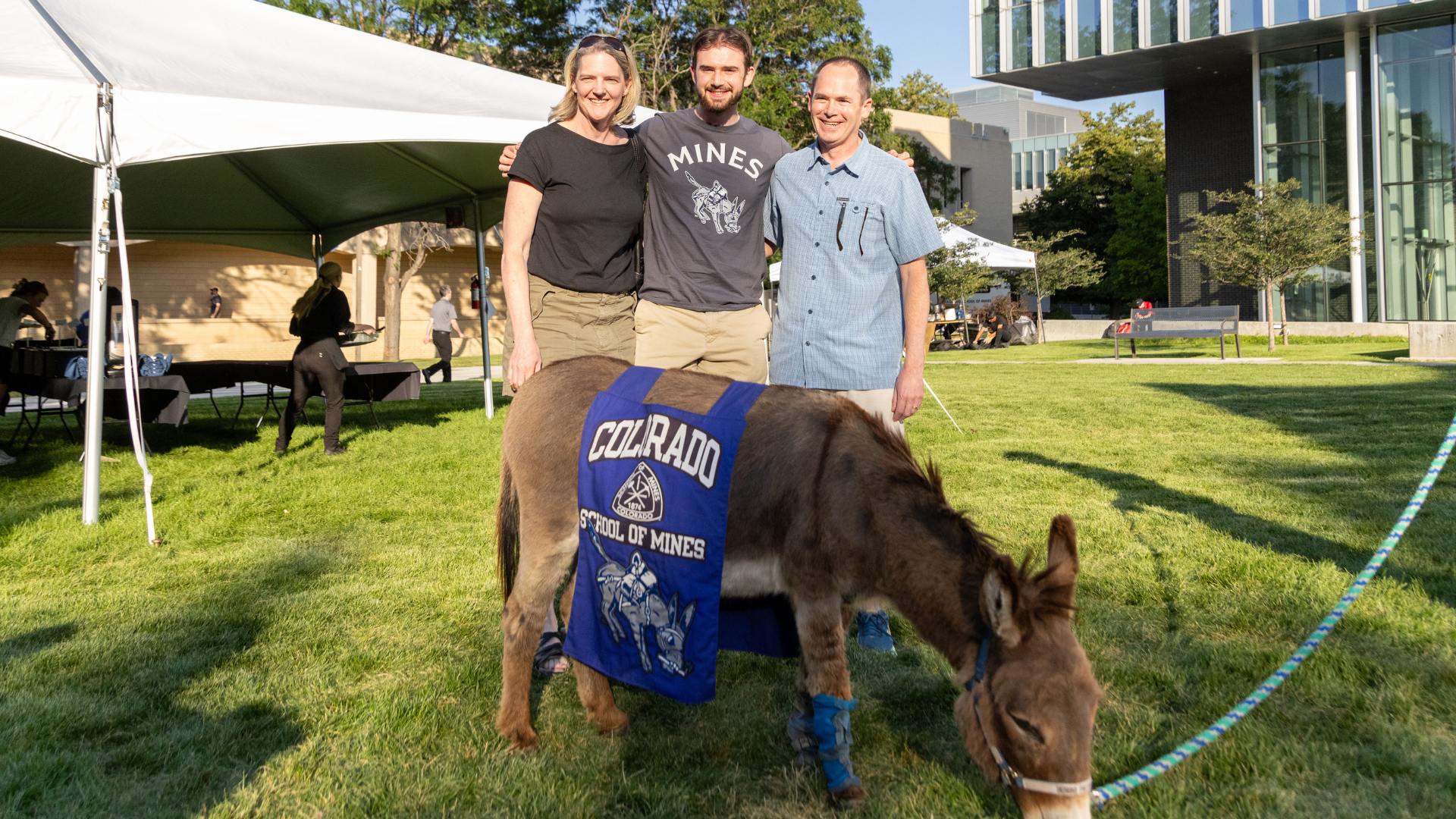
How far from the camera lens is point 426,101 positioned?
25.7 ft

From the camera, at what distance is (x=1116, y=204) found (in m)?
48.6

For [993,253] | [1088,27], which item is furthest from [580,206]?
[1088,27]

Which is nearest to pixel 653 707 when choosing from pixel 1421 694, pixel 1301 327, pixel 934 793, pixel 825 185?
pixel 934 793

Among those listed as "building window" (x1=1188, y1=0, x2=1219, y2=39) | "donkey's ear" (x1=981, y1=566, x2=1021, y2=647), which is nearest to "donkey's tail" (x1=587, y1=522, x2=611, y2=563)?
"donkey's ear" (x1=981, y1=566, x2=1021, y2=647)

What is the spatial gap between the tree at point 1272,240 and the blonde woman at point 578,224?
2218 centimetres

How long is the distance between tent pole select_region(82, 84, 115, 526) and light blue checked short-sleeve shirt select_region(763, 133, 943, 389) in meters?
4.51

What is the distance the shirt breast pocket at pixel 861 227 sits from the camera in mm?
3529

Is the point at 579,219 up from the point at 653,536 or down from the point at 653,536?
up

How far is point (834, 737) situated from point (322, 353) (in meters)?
8.07

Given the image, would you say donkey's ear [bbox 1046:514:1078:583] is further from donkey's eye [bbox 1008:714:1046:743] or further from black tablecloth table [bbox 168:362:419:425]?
black tablecloth table [bbox 168:362:419:425]

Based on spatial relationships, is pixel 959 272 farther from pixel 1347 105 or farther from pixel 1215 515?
pixel 1215 515

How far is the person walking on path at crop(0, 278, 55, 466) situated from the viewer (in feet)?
29.3

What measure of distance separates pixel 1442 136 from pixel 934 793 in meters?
31.0

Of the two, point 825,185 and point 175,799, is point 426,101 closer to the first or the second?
point 825,185
